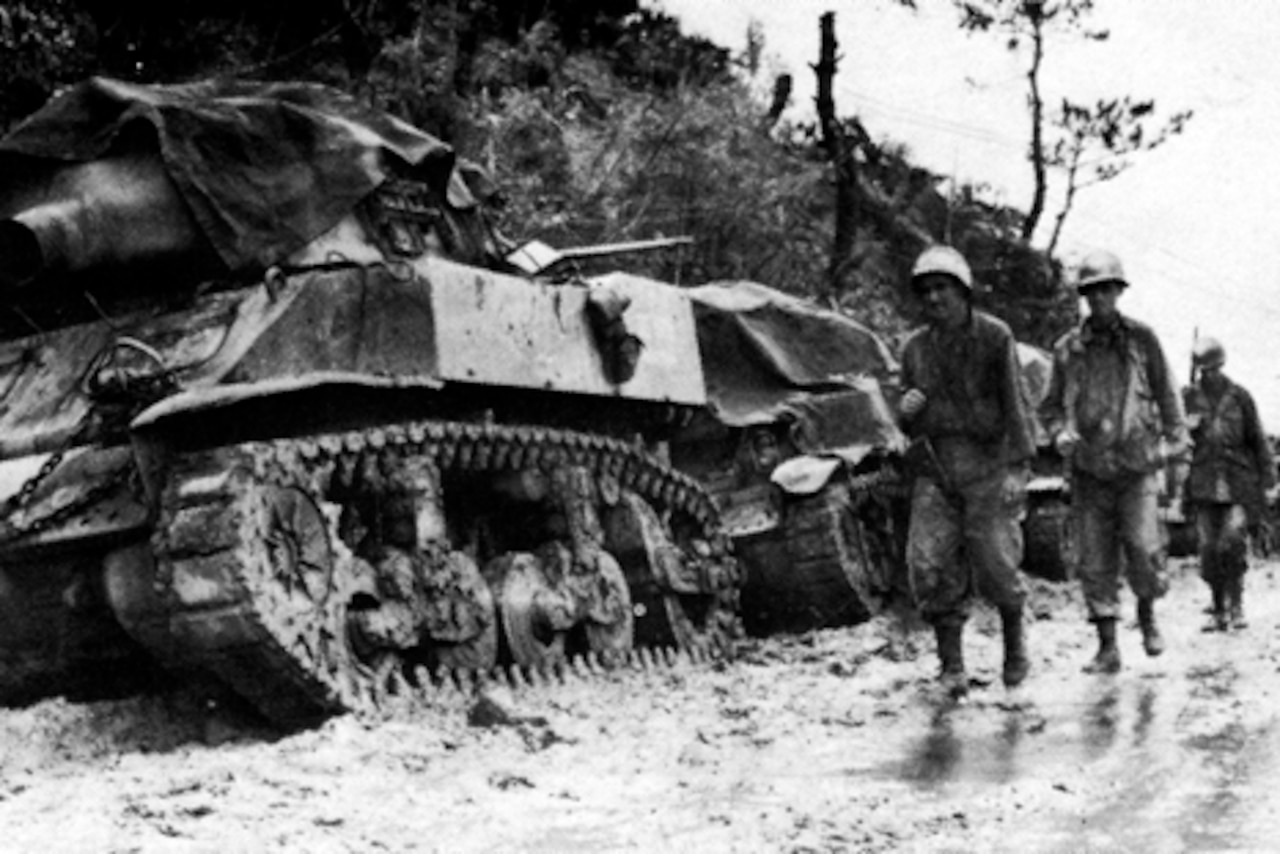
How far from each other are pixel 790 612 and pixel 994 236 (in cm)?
2173

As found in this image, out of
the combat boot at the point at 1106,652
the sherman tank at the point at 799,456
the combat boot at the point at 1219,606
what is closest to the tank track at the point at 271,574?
the combat boot at the point at 1106,652

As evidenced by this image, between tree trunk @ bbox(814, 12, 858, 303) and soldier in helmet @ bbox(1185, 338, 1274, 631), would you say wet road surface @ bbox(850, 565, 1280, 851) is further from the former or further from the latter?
tree trunk @ bbox(814, 12, 858, 303)

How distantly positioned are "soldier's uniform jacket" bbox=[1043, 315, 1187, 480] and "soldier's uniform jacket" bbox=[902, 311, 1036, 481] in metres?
0.63

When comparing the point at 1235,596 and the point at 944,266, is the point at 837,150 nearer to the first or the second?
the point at 1235,596

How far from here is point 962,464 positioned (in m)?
7.02

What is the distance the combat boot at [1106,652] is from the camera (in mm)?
7336

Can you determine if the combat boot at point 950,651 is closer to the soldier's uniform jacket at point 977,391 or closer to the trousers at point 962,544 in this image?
the trousers at point 962,544

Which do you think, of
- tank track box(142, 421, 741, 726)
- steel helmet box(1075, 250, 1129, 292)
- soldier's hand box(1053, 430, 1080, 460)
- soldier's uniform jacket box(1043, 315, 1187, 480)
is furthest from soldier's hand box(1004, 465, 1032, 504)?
tank track box(142, 421, 741, 726)

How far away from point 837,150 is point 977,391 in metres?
20.3

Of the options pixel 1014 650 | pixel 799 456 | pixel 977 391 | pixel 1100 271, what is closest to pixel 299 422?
pixel 977 391

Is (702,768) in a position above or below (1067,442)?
below

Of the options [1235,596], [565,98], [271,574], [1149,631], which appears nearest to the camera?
[271,574]

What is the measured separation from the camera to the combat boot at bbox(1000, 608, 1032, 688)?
275 inches

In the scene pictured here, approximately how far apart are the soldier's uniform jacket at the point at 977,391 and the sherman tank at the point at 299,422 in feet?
5.88
